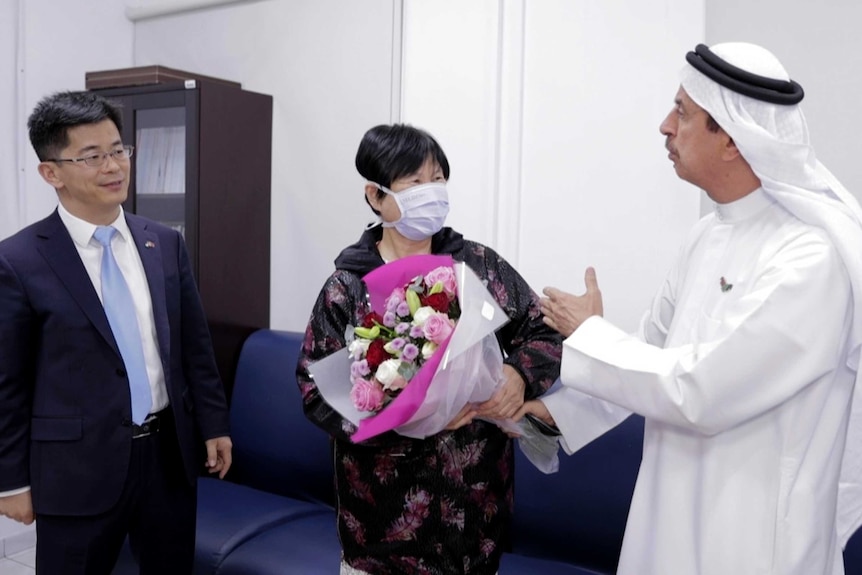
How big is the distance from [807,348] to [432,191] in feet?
3.11

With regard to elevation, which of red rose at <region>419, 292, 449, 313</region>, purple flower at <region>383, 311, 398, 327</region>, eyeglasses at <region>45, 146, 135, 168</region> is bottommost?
purple flower at <region>383, 311, 398, 327</region>

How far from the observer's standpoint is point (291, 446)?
3375mm

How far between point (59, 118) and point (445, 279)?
1.19 meters

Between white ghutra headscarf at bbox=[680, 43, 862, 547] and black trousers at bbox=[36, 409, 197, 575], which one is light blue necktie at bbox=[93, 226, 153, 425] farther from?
white ghutra headscarf at bbox=[680, 43, 862, 547]

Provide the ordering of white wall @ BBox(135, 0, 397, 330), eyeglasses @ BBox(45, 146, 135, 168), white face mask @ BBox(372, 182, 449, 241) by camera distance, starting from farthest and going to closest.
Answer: white wall @ BBox(135, 0, 397, 330) → eyeglasses @ BBox(45, 146, 135, 168) → white face mask @ BBox(372, 182, 449, 241)

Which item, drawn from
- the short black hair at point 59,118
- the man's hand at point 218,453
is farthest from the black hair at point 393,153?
the man's hand at point 218,453

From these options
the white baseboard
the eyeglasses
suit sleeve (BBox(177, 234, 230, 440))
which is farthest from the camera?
the white baseboard

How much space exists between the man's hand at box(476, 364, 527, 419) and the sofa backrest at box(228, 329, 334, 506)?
5.21ft

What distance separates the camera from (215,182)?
11.6ft

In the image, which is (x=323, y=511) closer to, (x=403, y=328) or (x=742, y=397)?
(x=403, y=328)

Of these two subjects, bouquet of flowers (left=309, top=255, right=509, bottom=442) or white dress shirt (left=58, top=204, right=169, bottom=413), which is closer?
bouquet of flowers (left=309, top=255, right=509, bottom=442)

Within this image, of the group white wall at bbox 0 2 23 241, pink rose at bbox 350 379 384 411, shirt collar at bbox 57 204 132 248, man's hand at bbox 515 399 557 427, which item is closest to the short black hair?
shirt collar at bbox 57 204 132 248

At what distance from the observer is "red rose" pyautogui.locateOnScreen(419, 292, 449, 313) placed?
167cm

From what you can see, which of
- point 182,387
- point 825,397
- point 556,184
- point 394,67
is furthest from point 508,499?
point 394,67
